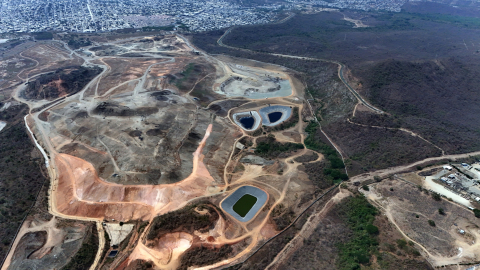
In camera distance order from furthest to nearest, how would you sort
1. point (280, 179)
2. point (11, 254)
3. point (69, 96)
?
point (69, 96) → point (280, 179) → point (11, 254)

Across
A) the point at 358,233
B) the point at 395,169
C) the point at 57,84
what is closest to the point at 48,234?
the point at 358,233

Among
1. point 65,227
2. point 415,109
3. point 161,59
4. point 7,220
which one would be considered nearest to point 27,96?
point 161,59

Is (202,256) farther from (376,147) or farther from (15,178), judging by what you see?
(376,147)

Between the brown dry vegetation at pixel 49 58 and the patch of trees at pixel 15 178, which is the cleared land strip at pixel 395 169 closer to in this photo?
the patch of trees at pixel 15 178

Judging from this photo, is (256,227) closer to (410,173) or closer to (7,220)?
(410,173)

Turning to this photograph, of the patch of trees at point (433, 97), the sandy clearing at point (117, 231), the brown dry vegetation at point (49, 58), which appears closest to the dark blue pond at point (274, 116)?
the patch of trees at point (433, 97)

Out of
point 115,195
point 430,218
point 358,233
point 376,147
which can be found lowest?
point 115,195
